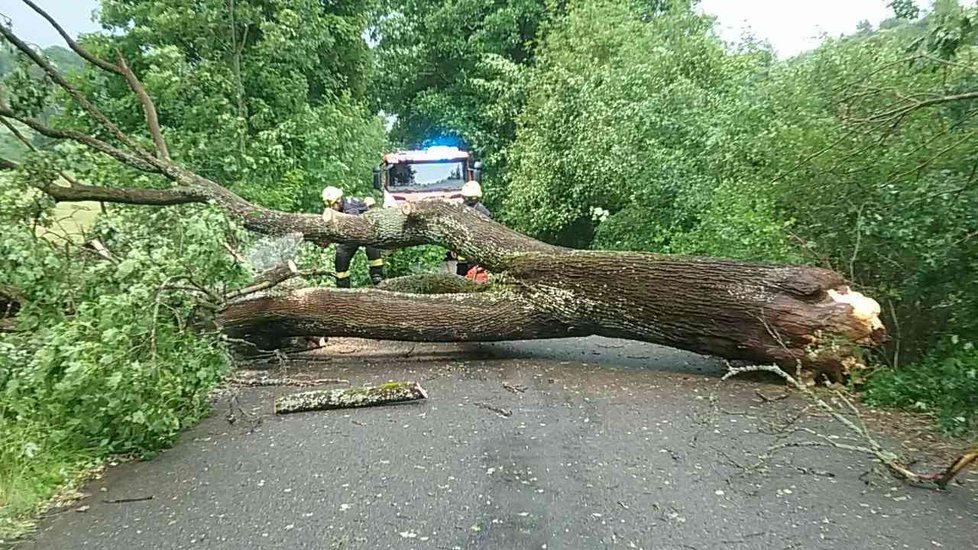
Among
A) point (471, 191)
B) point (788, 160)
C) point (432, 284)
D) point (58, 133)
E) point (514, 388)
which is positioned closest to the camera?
point (514, 388)

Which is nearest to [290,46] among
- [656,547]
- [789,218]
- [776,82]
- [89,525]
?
[776,82]

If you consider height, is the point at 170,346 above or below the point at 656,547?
above

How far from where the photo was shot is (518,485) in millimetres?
3746

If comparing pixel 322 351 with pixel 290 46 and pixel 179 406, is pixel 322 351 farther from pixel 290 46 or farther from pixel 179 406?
pixel 290 46

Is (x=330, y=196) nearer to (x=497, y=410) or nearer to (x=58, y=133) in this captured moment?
(x=58, y=133)

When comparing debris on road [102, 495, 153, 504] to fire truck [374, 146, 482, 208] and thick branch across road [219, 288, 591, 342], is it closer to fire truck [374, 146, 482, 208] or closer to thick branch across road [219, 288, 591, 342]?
thick branch across road [219, 288, 591, 342]

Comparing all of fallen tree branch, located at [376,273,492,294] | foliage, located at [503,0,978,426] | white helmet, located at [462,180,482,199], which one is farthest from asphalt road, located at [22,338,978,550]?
white helmet, located at [462,180,482,199]

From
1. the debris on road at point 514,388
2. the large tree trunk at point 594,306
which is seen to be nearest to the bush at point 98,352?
the large tree trunk at point 594,306

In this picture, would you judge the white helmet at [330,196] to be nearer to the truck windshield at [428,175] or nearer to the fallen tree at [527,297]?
the fallen tree at [527,297]

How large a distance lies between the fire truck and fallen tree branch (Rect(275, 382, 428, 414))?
7.75 metres

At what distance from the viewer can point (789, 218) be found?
6797 mm

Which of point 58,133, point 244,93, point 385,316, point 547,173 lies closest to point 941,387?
point 385,316

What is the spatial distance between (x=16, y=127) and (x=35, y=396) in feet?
11.5

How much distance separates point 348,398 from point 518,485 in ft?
6.18
